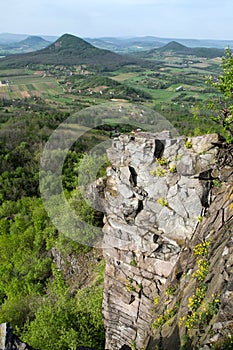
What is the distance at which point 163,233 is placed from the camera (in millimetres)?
12656

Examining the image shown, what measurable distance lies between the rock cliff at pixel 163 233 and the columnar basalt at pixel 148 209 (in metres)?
0.04

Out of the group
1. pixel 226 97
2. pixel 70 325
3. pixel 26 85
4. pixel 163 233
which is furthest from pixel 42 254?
pixel 26 85

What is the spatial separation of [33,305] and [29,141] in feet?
186

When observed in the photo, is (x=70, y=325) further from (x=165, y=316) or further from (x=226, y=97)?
(x=226, y=97)

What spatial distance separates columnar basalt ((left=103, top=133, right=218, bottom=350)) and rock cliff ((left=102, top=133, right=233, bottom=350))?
4 cm

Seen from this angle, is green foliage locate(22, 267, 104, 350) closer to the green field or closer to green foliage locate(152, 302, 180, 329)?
green foliage locate(152, 302, 180, 329)

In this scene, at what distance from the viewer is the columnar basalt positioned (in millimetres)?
12070

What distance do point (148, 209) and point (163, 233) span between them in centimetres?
118

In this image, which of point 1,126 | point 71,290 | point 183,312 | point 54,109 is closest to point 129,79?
point 54,109

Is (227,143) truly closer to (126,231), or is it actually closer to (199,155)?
(199,155)

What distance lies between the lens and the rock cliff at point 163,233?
32.9 feet

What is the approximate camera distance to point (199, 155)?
39.7ft

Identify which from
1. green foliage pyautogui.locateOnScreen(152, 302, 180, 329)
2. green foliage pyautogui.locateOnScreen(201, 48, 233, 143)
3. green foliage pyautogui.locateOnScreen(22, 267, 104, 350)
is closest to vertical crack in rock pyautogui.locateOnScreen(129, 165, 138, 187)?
green foliage pyautogui.locateOnScreen(201, 48, 233, 143)

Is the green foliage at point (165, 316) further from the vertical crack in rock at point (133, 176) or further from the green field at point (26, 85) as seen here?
the green field at point (26, 85)
